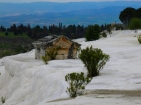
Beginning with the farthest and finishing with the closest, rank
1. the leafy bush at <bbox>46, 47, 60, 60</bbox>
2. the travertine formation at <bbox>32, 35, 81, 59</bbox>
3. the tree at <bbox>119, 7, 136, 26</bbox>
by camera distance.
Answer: the tree at <bbox>119, 7, 136, 26</bbox> < the travertine formation at <bbox>32, 35, 81, 59</bbox> < the leafy bush at <bbox>46, 47, 60, 60</bbox>

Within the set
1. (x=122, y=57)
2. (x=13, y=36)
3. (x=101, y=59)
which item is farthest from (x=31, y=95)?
(x=13, y=36)

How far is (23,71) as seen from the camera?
25453 mm

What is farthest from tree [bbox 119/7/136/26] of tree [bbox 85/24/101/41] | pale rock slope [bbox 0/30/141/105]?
pale rock slope [bbox 0/30/141/105]

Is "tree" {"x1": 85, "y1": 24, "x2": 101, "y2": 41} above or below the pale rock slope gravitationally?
below

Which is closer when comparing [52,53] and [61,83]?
[61,83]

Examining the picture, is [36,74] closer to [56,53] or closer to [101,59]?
[101,59]

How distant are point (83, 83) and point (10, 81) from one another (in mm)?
10943

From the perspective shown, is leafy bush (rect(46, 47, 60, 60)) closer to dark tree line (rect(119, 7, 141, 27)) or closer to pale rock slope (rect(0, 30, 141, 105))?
pale rock slope (rect(0, 30, 141, 105))

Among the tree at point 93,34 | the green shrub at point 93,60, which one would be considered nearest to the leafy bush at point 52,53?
the green shrub at point 93,60

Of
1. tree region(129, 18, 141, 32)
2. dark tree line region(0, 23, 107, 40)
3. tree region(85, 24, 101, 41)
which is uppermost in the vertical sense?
tree region(129, 18, 141, 32)

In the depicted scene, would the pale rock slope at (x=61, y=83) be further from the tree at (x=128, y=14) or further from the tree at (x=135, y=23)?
the tree at (x=128, y=14)

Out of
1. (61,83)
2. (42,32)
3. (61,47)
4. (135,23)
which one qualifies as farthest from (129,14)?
(61,83)

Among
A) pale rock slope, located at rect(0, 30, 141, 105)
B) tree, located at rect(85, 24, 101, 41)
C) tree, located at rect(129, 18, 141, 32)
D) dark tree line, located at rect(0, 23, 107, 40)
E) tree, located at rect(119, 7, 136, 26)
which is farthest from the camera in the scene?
dark tree line, located at rect(0, 23, 107, 40)

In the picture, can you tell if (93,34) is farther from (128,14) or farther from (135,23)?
(128,14)
